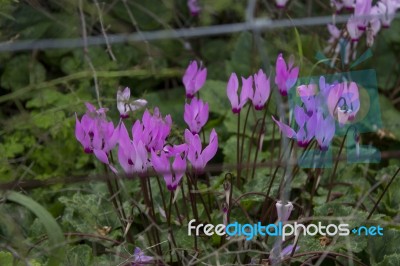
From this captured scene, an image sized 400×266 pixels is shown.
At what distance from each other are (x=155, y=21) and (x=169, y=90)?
296mm

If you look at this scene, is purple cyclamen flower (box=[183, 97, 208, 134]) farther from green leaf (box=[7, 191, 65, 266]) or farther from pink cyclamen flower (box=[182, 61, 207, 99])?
green leaf (box=[7, 191, 65, 266])

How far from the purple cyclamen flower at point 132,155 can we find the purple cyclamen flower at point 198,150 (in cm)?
9

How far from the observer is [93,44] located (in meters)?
2.66

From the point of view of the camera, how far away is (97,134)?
159 centimetres

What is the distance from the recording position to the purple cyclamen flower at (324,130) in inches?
62.4

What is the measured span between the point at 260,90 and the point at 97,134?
37 cm

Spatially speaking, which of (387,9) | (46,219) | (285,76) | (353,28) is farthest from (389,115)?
(46,219)

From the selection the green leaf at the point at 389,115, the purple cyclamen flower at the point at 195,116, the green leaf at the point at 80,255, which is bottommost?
the green leaf at the point at 389,115

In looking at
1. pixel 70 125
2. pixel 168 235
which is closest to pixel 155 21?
pixel 70 125

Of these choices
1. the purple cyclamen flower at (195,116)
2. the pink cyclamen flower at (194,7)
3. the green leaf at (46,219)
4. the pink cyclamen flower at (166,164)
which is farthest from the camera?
the pink cyclamen flower at (194,7)

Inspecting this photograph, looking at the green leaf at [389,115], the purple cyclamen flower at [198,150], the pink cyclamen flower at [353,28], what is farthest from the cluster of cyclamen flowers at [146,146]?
the green leaf at [389,115]

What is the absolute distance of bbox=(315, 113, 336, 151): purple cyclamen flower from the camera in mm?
1586

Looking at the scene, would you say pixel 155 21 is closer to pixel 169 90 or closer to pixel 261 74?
pixel 169 90

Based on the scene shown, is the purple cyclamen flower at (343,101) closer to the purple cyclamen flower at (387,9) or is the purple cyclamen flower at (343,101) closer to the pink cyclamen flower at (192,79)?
the pink cyclamen flower at (192,79)
